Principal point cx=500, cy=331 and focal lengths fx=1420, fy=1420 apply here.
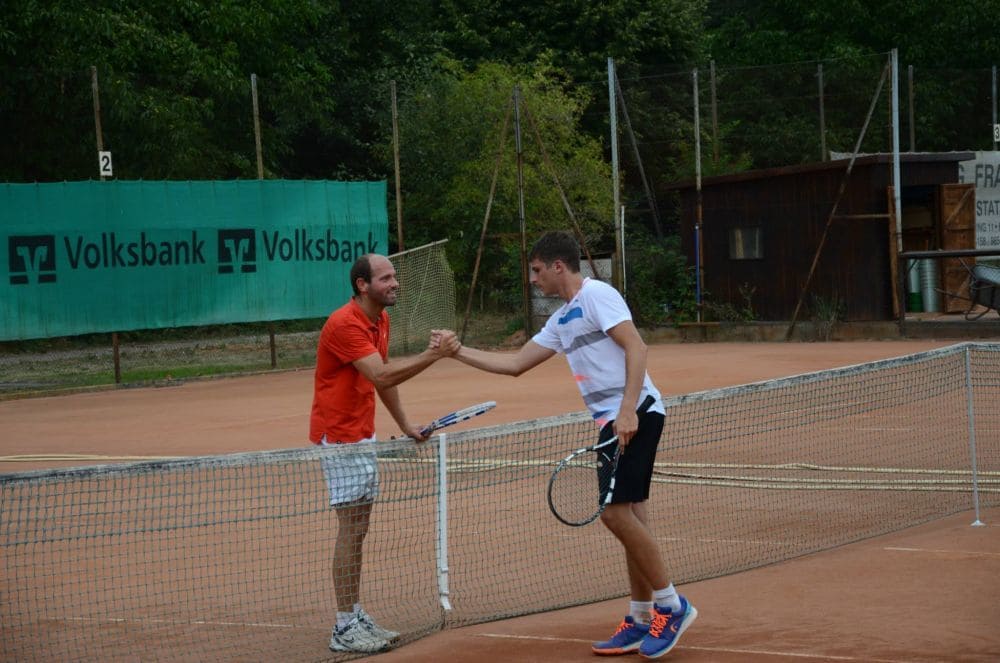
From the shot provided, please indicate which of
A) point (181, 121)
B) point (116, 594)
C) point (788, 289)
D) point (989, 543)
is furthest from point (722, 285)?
point (116, 594)

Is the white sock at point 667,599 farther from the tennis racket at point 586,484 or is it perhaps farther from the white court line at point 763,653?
the tennis racket at point 586,484

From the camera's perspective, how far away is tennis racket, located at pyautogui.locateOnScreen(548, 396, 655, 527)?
6.03 metres

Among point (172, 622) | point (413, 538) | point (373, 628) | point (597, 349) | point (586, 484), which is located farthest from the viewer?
point (586, 484)

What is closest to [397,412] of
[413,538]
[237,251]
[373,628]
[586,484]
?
[373,628]

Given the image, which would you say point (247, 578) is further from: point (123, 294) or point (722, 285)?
point (722, 285)

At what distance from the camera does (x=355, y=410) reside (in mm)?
6438

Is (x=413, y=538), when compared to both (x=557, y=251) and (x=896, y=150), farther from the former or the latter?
(x=896, y=150)

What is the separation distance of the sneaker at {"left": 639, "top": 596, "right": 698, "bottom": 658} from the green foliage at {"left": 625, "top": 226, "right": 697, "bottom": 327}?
21.1 metres

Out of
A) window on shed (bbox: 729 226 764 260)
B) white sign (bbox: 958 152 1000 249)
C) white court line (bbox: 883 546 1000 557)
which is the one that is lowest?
white court line (bbox: 883 546 1000 557)

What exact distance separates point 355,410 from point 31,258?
14939mm

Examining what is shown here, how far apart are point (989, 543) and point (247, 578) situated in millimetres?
4199

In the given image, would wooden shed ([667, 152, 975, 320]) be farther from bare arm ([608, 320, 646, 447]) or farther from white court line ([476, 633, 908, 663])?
bare arm ([608, 320, 646, 447])

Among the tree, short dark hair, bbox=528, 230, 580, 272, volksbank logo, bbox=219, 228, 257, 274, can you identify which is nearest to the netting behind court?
short dark hair, bbox=528, 230, 580, 272

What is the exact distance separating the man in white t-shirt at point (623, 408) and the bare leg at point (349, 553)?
1.10 m
